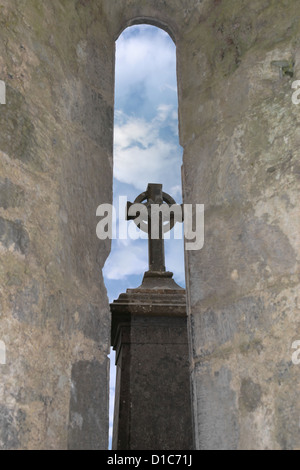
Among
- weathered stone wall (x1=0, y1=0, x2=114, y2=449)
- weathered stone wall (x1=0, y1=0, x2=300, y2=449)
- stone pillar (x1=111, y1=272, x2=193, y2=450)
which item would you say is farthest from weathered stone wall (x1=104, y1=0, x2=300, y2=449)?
stone pillar (x1=111, y1=272, x2=193, y2=450)

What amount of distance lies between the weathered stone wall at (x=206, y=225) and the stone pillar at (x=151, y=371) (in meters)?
1.30

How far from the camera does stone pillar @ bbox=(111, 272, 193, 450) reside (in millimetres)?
3031

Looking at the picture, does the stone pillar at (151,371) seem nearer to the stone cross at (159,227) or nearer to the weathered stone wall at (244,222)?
the stone cross at (159,227)

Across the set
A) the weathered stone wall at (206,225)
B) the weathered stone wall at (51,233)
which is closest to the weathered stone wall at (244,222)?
the weathered stone wall at (206,225)

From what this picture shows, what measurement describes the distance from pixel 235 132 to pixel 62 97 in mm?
743

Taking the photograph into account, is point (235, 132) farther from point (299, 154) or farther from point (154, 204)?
point (154, 204)

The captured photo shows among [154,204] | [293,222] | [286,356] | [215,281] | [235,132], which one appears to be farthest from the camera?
[154,204]

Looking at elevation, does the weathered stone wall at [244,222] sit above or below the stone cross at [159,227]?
below

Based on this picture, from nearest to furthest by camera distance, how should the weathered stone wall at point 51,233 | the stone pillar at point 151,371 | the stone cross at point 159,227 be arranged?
the weathered stone wall at point 51,233 → the stone pillar at point 151,371 → the stone cross at point 159,227

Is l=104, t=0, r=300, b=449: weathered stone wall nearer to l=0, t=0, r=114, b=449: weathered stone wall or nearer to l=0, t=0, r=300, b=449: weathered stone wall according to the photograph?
l=0, t=0, r=300, b=449: weathered stone wall

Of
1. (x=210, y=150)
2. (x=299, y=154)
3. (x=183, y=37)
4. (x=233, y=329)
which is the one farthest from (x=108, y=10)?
(x=233, y=329)

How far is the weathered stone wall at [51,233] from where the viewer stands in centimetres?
156

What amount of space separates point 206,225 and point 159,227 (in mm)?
1744

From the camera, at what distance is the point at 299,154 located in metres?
1.79
